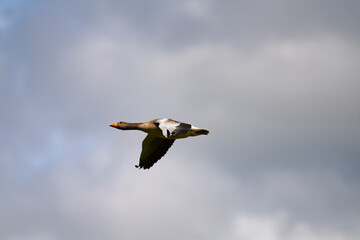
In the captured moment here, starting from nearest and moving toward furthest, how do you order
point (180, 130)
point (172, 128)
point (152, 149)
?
1. point (180, 130)
2. point (172, 128)
3. point (152, 149)

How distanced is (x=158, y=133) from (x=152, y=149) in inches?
137

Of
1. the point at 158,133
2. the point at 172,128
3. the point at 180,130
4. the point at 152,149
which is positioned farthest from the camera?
the point at 152,149

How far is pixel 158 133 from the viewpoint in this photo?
122ft

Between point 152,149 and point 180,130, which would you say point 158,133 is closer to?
point 152,149

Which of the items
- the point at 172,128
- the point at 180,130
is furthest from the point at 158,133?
the point at 180,130

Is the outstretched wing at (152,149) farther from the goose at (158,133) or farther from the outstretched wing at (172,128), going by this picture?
the outstretched wing at (172,128)

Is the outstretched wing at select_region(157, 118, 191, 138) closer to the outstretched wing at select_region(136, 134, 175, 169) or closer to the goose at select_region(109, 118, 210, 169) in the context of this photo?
the goose at select_region(109, 118, 210, 169)

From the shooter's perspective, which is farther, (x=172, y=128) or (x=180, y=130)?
(x=172, y=128)

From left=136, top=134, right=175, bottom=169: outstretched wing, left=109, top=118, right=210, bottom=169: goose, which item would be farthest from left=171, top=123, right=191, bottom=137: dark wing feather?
left=136, top=134, right=175, bottom=169: outstretched wing

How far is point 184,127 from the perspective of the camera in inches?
1358

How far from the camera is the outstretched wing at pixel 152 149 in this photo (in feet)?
131

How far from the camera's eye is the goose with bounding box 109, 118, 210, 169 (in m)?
34.3

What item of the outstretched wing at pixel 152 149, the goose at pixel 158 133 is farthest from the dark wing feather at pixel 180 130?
the outstretched wing at pixel 152 149

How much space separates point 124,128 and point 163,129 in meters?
5.62
